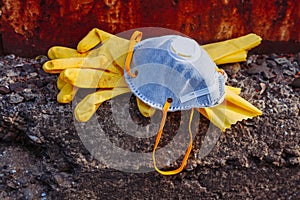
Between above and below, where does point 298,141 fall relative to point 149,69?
below

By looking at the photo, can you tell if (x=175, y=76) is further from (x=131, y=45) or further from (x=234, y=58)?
(x=234, y=58)

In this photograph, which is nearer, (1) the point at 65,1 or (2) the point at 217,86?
(2) the point at 217,86

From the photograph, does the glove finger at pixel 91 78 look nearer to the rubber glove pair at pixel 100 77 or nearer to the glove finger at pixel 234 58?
the rubber glove pair at pixel 100 77

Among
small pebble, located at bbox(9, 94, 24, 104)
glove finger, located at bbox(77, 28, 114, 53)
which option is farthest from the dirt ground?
glove finger, located at bbox(77, 28, 114, 53)

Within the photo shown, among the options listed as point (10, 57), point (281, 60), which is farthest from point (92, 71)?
point (281, 60)

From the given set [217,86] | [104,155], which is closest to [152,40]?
[217,86]

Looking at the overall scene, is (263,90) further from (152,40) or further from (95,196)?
(95,196)

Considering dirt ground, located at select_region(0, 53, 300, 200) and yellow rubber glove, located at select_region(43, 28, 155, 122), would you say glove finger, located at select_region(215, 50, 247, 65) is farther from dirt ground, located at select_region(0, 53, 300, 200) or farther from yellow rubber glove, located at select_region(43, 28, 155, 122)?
yellow rubber glove, located at select_region(43, 28, 155, 122)

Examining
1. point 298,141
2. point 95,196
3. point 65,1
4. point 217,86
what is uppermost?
point 65,1
